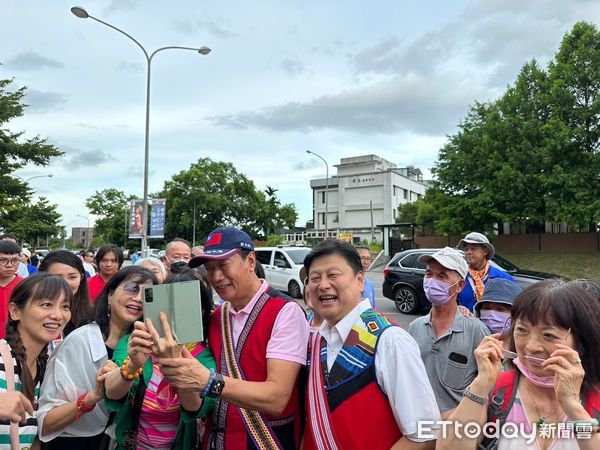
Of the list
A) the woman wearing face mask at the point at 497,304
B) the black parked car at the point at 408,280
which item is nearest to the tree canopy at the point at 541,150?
the black parked car at the point at 408,280

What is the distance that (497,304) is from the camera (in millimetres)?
3090

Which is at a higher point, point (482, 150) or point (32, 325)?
point (482, 150)

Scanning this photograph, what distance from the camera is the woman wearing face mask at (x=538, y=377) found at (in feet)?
4.97

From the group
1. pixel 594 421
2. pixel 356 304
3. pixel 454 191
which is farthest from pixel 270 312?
pixel 454 191

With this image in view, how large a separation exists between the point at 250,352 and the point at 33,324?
1.24 meters

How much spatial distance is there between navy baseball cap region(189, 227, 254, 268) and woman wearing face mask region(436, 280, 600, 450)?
1.08 meters

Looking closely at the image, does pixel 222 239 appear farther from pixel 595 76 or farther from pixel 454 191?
pixel 454 191

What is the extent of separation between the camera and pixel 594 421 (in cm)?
139

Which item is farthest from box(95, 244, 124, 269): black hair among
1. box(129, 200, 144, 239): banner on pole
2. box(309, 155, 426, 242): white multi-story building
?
box(309, 155, 426, 242): white multi-story building

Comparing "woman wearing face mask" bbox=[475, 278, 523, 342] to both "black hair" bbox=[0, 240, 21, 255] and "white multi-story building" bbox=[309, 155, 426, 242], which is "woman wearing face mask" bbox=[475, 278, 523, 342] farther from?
"white multi-story building" bbox=[309, 155, 426, 242]

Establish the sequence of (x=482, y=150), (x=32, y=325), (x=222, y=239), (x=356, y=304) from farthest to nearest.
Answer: (x=482, y=150) → (x=32, y=325) → (x=222, y=239) → (x=356, y=304)

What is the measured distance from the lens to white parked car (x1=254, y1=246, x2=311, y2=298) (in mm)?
14734

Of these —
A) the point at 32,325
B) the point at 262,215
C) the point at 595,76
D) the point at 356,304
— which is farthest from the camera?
the point at 262,215

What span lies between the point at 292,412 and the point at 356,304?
0.55 meters
